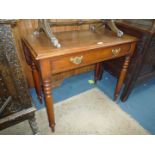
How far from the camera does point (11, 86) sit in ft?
2.51

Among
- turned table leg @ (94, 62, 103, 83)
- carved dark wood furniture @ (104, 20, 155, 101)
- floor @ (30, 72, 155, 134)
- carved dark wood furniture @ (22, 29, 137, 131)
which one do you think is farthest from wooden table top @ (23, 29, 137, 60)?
floor @ (30, 72, 155, 134)

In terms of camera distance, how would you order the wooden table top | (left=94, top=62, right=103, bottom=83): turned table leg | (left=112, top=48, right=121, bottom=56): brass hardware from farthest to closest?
(left=94, top=62, right=103, bottom=83): turned table leg
(left=112, top=48, right=121, bottom=56): brass hardware
the wooden table top

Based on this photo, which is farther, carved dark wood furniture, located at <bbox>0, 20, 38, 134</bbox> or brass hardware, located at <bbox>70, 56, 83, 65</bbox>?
brass hardware, located at <bbox>70, 56, 83, 65</bbox>

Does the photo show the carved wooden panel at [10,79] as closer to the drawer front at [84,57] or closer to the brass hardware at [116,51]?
the drawer front at [84,57]

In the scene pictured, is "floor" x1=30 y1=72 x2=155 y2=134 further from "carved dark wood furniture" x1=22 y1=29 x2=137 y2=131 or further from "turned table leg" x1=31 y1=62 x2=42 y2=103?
"carved dark wood furniture" x1=22 y1=29 x2=137 y2=131

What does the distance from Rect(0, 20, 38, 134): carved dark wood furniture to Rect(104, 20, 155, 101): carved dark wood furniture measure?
1.04 metres

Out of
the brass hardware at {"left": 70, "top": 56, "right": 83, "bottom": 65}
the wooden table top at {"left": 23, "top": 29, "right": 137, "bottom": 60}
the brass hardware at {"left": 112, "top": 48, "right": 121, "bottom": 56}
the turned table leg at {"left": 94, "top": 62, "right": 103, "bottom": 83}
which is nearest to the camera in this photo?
the wooden table top at {"left": 23, "top": 29, "right": 137, "bottom": 60}

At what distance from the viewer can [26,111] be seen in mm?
895

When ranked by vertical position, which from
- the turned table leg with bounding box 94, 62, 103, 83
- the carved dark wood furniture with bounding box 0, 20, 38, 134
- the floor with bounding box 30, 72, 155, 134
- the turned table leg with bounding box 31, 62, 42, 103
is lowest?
the floor with bounding box 30, 72, 155, 134

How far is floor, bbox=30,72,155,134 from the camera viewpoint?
1.46 metres

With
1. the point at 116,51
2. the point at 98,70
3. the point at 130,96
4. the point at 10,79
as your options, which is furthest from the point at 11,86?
the point at 130,96

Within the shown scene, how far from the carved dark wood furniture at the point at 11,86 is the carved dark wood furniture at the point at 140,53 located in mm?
1038

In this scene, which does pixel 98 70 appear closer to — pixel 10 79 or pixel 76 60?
A: pixel 76 60
